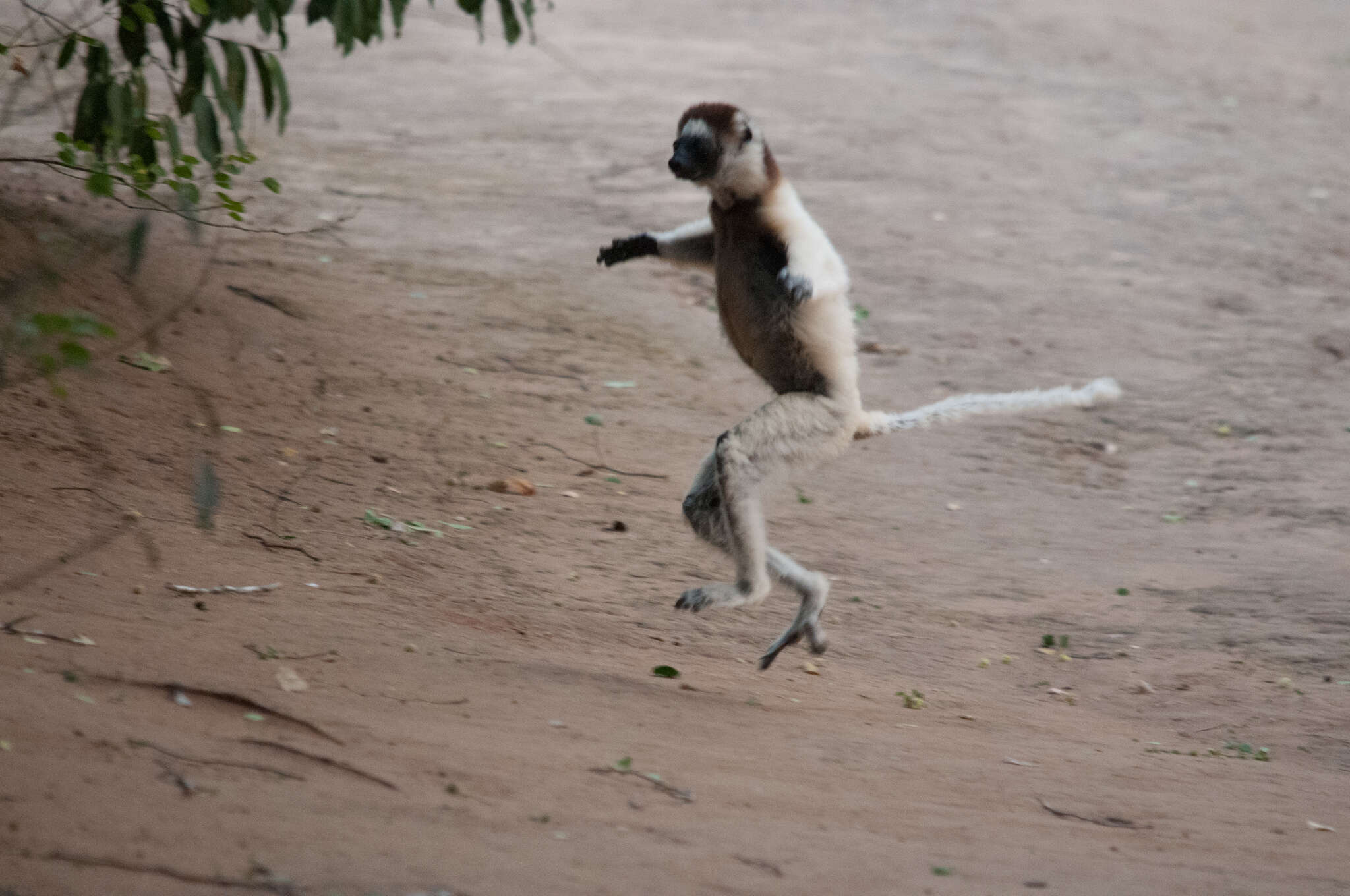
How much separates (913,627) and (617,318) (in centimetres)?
400

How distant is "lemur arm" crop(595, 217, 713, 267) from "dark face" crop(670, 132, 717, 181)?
1.49 ft

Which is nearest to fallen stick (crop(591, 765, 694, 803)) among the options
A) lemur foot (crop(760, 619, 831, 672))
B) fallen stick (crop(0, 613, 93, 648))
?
lemur foot (crop(760, 619, 831, 672))

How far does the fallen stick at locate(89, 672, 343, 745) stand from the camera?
3455 mm

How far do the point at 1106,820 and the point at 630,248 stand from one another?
306 cm

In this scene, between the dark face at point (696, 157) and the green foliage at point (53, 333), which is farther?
the dark face at point (696, 157)

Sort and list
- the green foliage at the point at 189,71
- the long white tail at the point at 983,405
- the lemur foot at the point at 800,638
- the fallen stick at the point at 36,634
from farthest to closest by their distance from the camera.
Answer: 1. the green foliage at the point at 189,71
2. the long white tail at the point at 983,405
3. the lemur foot at the point at 800,638
4. the fallen stick at the point at 36,634

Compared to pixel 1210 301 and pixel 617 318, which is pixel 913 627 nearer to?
pixel 617 318

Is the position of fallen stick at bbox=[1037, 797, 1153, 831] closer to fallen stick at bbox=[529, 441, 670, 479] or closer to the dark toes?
the dark toes

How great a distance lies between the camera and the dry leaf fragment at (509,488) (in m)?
6.33

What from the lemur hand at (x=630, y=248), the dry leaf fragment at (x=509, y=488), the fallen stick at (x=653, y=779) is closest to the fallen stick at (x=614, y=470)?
the dry leaf fragment at (x=509, y=488)

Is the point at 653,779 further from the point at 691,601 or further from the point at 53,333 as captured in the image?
the point at 53,333

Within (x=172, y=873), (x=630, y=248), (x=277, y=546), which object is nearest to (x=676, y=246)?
(x=630, y=248)

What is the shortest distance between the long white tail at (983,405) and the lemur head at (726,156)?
1.10 meters

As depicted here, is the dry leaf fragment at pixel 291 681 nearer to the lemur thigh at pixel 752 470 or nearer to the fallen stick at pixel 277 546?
the fallen stick at pixel 277 546
